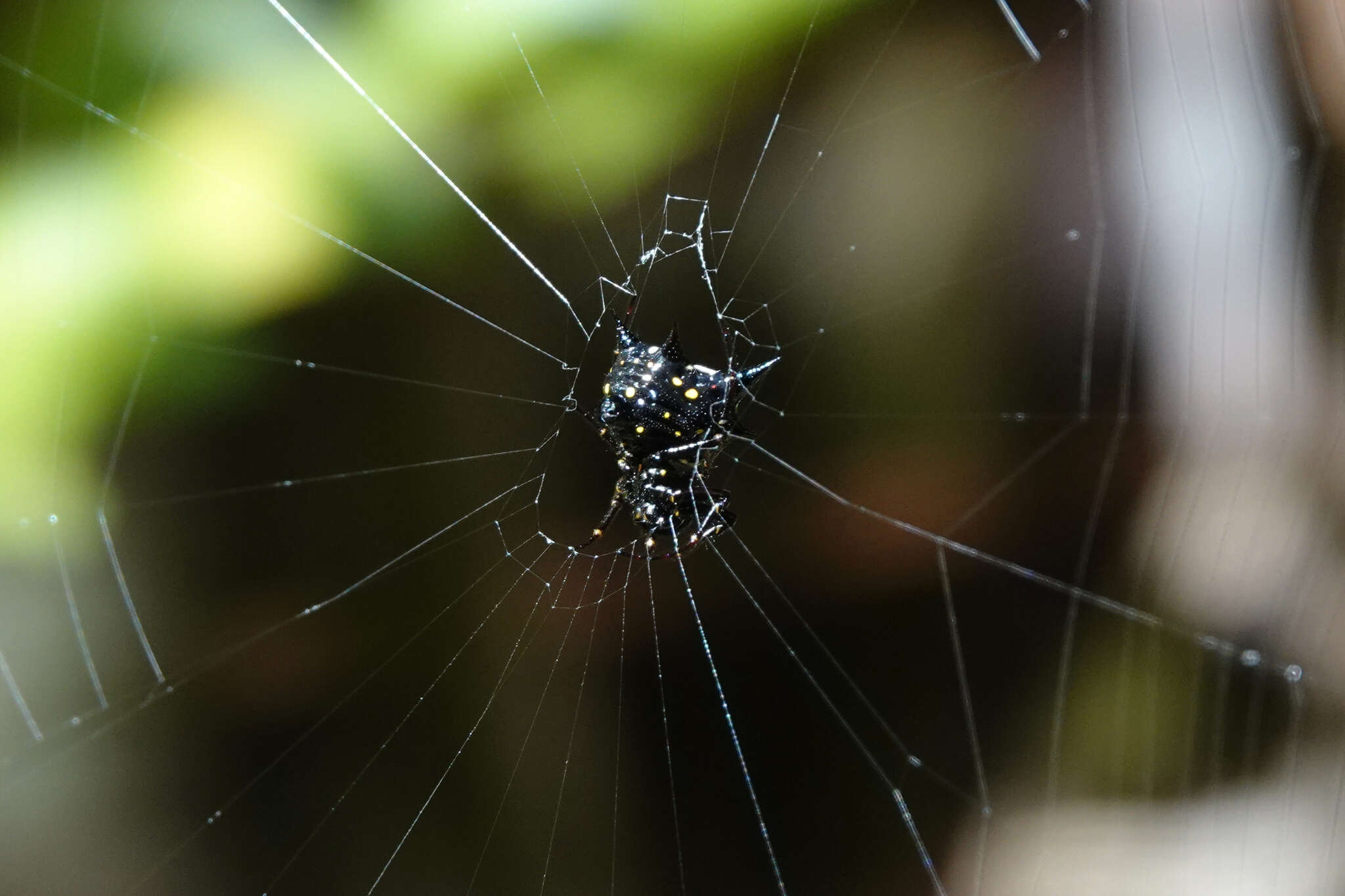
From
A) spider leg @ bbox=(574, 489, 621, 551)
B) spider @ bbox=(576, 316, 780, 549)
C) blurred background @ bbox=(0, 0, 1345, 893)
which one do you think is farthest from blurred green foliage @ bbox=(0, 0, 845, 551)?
spider leg @ bbox=(574, 489, 621, 551)

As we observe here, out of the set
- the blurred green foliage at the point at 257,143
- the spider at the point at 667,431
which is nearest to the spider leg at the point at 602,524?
the spider at the point at 667,431

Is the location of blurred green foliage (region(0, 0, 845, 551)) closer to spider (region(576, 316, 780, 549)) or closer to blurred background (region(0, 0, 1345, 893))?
blurred background (region(0, 0, 1345, 893))

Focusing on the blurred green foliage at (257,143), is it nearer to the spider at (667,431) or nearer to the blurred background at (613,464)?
the blurred background at (613,464)

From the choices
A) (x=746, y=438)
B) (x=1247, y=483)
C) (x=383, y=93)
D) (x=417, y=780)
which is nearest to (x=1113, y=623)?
(x=1247, y=483)

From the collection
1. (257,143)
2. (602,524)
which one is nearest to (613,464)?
(602,524)

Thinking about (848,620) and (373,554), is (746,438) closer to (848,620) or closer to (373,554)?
(848,620)

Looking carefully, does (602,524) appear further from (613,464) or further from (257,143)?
(257,143)
